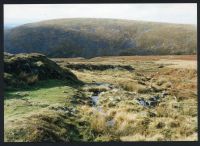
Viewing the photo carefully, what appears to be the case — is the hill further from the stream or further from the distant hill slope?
the stream

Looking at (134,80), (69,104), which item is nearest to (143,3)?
(134,80)

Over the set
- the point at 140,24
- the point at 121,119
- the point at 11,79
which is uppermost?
the point at 140,24

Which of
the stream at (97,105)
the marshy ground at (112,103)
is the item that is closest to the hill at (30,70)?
the marshy ground at (112,103)

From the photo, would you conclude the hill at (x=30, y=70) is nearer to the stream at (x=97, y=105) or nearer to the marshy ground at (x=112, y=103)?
the marshy ground at (x=112, y=103)

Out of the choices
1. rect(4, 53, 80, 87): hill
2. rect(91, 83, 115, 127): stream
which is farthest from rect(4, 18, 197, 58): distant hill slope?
rect(91, 83, 115, 127): stream

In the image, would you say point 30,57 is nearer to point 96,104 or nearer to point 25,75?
point 25,75

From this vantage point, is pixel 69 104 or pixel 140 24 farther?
pixel 140 24

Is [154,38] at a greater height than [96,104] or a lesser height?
greater
